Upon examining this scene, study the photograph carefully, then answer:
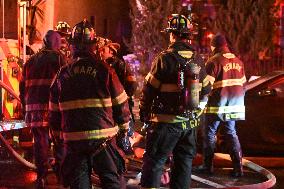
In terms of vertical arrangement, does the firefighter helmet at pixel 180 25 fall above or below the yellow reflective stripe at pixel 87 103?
above

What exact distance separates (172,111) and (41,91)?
181 cm

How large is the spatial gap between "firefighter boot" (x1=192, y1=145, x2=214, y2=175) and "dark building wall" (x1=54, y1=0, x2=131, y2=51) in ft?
29.4

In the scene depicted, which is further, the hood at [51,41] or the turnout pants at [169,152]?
the hood at [51,41]

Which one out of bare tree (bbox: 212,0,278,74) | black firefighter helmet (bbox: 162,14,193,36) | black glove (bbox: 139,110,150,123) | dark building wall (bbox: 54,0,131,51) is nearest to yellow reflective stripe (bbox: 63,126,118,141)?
black glove (bbox: 139,110,150,123)

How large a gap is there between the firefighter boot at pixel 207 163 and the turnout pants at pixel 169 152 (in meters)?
1.94

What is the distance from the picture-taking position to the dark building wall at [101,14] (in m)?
16.8

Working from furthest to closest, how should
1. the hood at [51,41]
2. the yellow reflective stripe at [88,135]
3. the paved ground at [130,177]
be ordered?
the paved ground at [130,177] < the hood at [51,41] < the yellow reflective stripe at [88,135]

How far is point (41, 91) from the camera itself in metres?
6.82

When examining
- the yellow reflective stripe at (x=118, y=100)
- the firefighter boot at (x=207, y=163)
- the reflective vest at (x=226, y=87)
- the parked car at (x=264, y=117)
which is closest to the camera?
the yellow reflective stripe at (x=118, y=100)

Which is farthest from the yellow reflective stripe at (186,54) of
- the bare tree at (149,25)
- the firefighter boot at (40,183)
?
the bare tree at (149,25)

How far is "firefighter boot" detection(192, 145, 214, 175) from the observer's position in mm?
7785

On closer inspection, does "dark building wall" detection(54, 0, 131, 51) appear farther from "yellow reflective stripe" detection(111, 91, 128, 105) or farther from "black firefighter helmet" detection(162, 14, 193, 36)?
"yellow reflective stripe" detection(111, 91, 128, 105)

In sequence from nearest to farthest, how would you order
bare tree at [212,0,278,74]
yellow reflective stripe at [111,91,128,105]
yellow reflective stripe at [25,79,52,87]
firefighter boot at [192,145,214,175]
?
yellow reflective stripe at [111,91,128,105], yellow reflective stripe at [25,79,52,87], firefighter boot at [192,145,214,175], bare tree at [212,0,278,74]

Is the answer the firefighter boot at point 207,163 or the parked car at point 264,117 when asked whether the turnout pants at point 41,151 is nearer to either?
the firefighter boot at point 207,163
